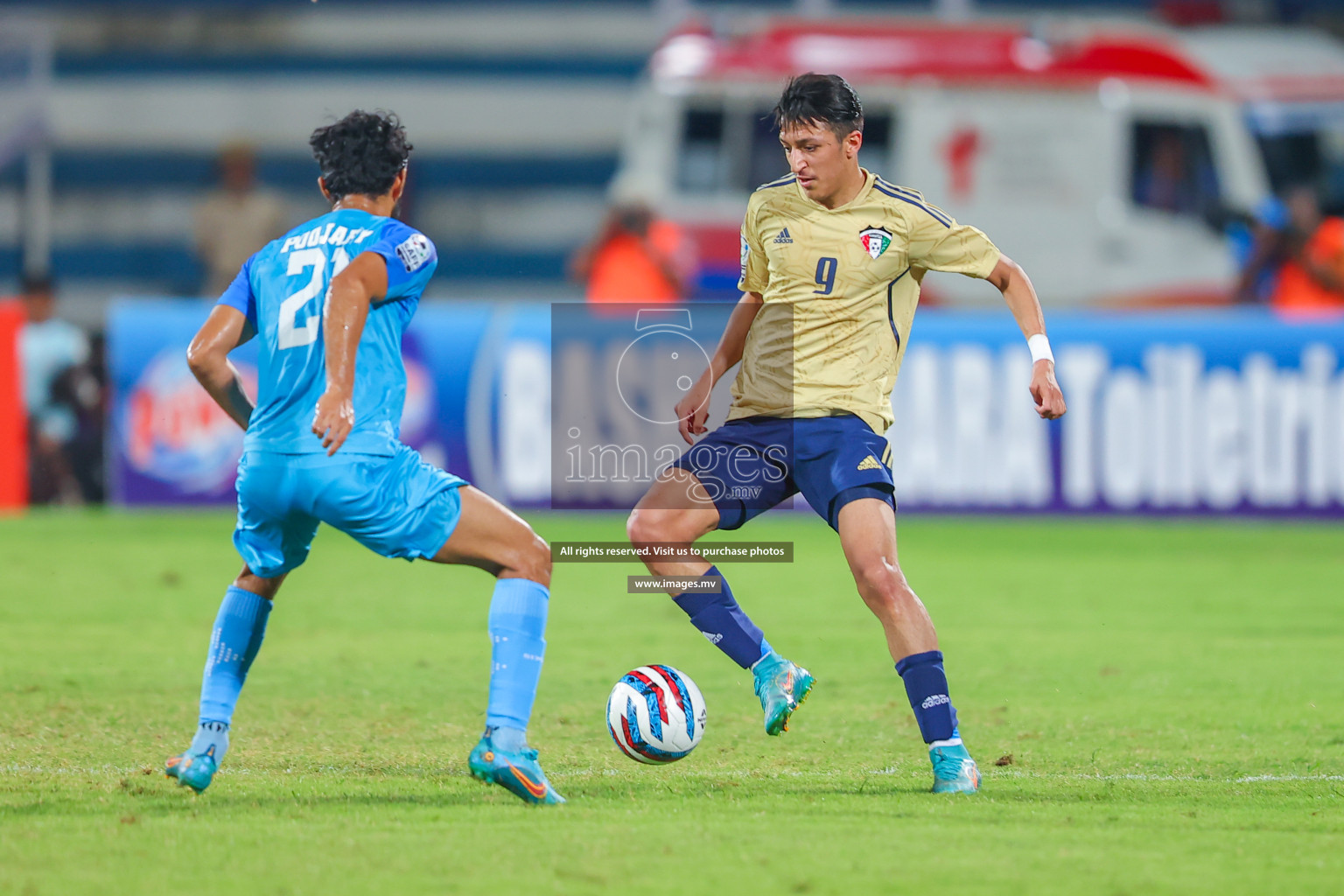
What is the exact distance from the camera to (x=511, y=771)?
5.05 m

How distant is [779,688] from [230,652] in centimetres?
170

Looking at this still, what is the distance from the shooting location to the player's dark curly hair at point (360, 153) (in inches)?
205

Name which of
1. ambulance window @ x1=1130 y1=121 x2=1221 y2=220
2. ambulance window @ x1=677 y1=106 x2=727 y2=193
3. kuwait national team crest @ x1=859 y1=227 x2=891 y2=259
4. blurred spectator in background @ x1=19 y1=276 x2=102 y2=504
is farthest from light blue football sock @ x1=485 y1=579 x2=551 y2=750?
ambulance window @ x1=1130 y1=121 x2=1221 y2=220

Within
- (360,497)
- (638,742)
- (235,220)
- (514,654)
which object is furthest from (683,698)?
(235,220)

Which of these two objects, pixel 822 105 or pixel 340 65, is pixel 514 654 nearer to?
pixel 822 105

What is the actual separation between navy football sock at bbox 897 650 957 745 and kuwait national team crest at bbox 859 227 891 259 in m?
1.30

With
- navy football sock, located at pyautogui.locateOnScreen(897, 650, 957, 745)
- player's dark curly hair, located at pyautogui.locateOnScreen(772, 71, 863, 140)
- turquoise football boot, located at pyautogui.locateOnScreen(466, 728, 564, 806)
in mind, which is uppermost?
player's dark curly hair, located at pyautogui.locateOnScreen(772, 71, 863, 140)

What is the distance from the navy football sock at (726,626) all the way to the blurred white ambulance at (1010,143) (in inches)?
424

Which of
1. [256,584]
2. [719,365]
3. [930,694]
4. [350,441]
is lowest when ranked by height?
[930,694]

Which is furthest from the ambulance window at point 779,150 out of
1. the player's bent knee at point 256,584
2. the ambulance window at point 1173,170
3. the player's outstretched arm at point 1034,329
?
the player's bent knee at point 256,584

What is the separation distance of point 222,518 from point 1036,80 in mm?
8567

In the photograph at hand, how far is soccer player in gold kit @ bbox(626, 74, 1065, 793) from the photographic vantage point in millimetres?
5613

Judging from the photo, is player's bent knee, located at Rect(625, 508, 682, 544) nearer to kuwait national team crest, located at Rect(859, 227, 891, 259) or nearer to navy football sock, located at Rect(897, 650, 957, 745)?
navy football sock, located at Rect(897, 650, 957, 745)

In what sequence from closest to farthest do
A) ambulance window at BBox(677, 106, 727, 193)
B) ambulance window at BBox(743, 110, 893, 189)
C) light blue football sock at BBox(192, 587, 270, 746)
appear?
light blue football sock at BBox(192, 587, 270, 746), ambulance window at BBox(743, 110, 893, 189), ambulance window at BBox(677, 106, 727, 193)
